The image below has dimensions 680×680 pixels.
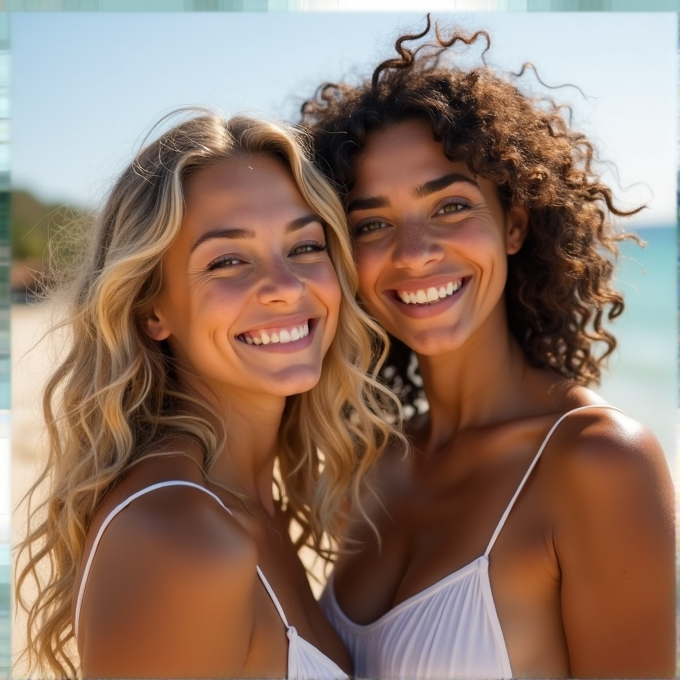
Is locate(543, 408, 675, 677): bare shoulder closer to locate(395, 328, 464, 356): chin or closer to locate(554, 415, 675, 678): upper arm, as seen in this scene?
locate(554, 415, 675, 678): upper arm

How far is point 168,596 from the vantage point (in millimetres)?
1942

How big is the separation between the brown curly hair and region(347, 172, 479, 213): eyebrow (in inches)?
2.2

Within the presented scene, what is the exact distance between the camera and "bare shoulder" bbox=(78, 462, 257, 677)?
1.93 meters

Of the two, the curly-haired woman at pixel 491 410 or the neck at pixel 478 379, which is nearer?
the curly-haired woman at pixel 491 410

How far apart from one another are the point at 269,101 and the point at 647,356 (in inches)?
566

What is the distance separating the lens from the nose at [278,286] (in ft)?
8.40

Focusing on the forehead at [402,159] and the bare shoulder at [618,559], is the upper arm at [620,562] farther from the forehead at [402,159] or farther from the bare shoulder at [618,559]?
the forehead at [402,159]

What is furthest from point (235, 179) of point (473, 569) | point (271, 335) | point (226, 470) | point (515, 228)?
point (473, 569)

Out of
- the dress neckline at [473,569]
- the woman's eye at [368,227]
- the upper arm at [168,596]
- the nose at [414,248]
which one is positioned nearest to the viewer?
the upper arm at [168,596]

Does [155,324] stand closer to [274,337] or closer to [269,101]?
[274,337]

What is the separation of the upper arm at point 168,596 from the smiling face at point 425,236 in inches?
48.8

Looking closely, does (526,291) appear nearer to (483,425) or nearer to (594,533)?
(483,425)

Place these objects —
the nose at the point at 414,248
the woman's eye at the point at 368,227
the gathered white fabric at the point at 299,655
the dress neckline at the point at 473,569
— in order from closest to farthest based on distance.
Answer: the gathered white fabric at the point at 299,655 < the dress neckline at the point at 473,569 < the nose at the point at 414,248 < the woman's eye at the point at 368,227

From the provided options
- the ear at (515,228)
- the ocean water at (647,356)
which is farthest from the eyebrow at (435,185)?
the ocean water at (647,356)
